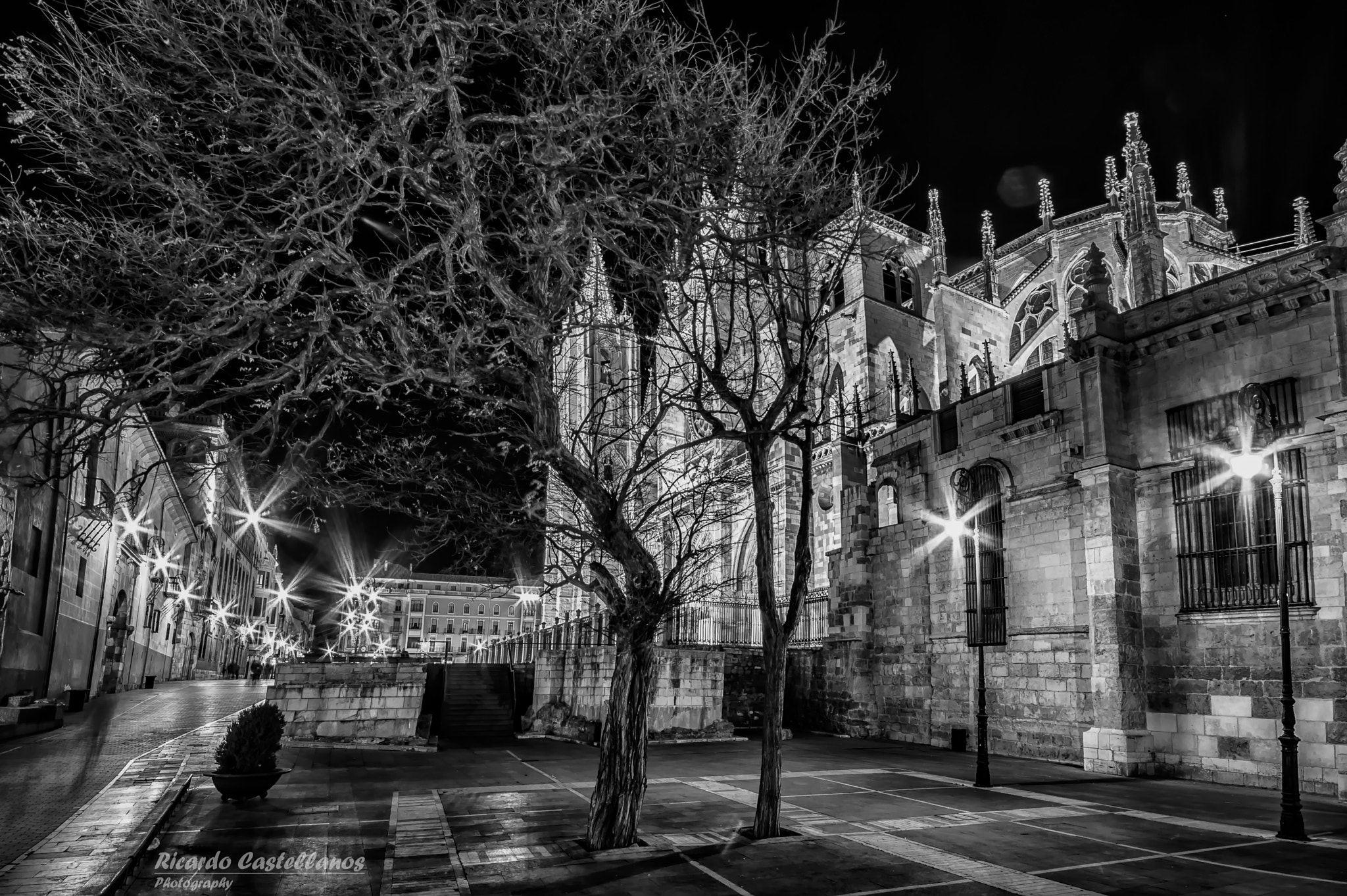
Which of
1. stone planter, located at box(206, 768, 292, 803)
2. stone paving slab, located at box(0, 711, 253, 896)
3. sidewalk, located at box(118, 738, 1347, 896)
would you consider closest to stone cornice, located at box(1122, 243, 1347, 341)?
sidewalk, located at box(118, 738, 1347, 896)

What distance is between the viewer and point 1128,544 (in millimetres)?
17203

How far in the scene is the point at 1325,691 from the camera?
45.8ft

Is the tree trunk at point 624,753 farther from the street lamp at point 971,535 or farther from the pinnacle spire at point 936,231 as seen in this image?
the pinnacle spire at point 936,231

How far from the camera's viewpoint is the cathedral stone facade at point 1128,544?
14.7 meters

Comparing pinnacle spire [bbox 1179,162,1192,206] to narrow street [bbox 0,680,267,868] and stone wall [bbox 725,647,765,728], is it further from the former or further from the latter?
narrow street [bbox 0,680,267,868]

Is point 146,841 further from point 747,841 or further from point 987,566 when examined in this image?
point 987,566

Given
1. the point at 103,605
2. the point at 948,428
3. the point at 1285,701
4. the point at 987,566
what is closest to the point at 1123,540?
the point at 987,566


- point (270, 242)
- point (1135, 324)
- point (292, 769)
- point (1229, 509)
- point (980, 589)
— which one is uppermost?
point (1135, 324)

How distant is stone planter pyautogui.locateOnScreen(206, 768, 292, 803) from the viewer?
10656mm

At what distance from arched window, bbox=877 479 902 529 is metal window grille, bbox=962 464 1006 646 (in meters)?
2.91

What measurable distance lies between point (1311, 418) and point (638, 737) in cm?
1363

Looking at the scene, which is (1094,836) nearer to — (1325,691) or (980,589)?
(1325,691)

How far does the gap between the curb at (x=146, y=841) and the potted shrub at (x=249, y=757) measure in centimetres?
55

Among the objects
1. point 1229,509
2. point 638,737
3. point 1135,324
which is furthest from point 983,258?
point 638,737
